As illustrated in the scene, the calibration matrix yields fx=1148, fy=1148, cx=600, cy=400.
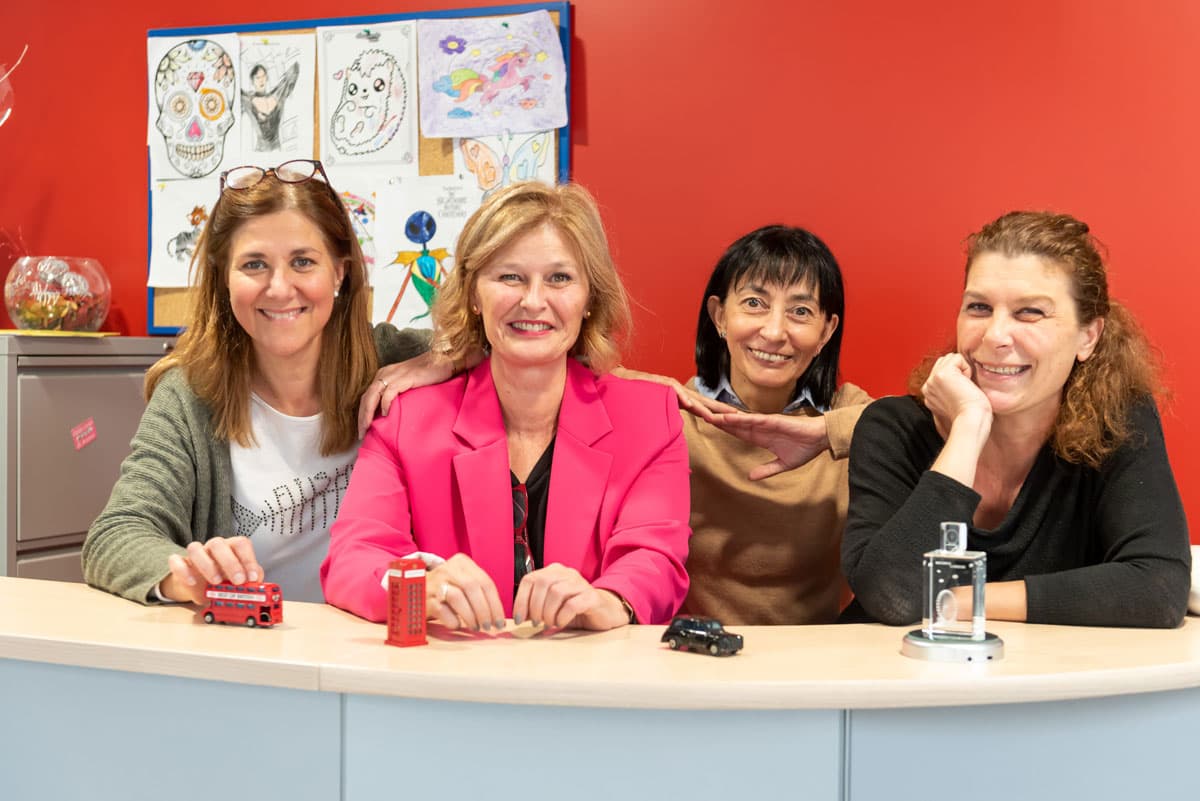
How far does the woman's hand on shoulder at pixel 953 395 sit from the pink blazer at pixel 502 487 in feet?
1.43

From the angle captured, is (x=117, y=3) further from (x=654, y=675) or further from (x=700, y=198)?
(x=654, y=675)

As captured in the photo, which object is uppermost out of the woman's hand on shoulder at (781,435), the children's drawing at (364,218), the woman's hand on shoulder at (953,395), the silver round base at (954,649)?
the children's drawing at (364,218)

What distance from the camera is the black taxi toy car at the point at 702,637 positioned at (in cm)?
138

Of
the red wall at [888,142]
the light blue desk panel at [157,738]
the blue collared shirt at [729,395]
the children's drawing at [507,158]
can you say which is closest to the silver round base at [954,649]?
the light blue desk panel at [157,738]

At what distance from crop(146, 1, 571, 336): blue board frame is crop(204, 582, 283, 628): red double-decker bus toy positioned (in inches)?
65.4

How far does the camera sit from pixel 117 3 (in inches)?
132

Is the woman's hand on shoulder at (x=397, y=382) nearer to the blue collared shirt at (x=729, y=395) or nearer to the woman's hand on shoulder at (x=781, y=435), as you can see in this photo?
the woman's hand on shoulder at (x=781, y=435)

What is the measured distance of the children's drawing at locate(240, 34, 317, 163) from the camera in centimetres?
315

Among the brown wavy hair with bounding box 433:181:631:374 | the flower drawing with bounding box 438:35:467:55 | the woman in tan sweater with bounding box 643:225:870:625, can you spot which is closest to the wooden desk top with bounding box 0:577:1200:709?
the brown wavy hair with bounding box 433:181:631:374

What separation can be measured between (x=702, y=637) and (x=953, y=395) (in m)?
0.69

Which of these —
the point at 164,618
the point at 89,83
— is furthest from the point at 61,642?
the point at 89,83

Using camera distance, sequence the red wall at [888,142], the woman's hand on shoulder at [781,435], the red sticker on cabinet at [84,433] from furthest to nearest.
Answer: the red sticker on cabinet at [84,433], the red wall at [888,142], the woman's hand on shoulder at [781,435]

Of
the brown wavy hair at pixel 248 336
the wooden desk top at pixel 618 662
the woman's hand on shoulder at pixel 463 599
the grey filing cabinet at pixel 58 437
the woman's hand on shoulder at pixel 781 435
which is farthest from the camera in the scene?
the grey filing cabinet at pixel 58 437

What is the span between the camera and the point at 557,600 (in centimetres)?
151
